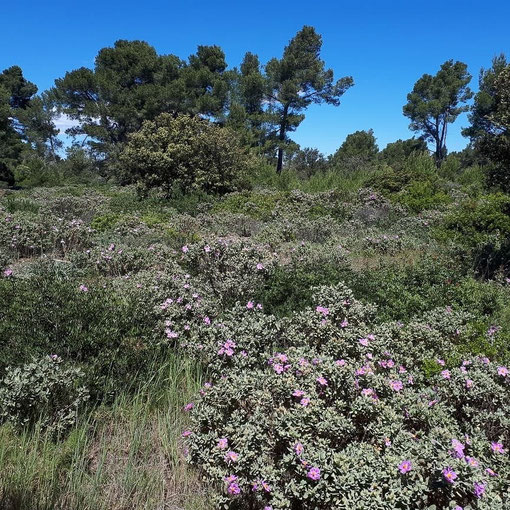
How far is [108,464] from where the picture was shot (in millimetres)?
2184

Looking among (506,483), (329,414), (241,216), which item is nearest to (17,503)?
(329,414)

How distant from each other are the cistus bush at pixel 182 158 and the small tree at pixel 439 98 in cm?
2338

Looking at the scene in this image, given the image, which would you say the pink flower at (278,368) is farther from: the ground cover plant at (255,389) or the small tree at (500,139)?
the small tree at (500,139)

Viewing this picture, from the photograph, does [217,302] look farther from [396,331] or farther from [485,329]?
[485,329]

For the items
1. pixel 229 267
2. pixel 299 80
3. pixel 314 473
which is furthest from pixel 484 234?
pixel 299 80

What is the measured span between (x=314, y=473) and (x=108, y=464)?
1182 mm

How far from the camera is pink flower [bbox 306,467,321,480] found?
1.66 meters

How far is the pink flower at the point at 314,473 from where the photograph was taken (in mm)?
1664

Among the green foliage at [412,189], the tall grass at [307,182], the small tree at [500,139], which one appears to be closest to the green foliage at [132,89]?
the tall grass at [307,182]

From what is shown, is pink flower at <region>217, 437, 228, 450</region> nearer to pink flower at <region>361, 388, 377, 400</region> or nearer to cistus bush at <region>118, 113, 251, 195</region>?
pink flower at <region>361, 388, 377, 400</region>

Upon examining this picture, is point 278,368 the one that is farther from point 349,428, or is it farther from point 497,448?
point 497,448

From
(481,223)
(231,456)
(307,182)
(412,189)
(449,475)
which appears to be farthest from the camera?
(307,182)

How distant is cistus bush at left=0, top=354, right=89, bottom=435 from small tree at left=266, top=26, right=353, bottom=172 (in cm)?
2557

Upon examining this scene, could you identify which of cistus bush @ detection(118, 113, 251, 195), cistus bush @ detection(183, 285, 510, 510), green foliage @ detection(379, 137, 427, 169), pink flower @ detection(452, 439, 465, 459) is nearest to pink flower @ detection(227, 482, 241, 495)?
cistus bush @ detection(183, 285, 510, 510)
